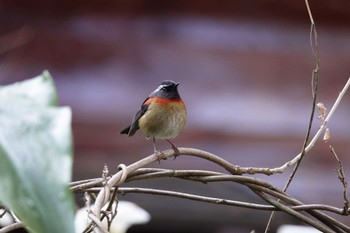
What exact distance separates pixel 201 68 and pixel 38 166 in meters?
3.65

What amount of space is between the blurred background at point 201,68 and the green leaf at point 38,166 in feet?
10.7

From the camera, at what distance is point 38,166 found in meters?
0.52

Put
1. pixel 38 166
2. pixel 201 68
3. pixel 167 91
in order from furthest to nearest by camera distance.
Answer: pixel 201 68 → pixel 167 91 → pixel 38 166

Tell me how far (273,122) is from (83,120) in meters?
1.11

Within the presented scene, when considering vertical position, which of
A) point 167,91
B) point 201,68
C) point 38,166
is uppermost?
point 201,68

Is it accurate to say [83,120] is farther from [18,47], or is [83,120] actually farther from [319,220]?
[319,220]

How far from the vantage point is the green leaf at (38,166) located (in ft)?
1.68

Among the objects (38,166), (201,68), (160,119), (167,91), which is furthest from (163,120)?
(201,68)

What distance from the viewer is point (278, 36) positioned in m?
4.23

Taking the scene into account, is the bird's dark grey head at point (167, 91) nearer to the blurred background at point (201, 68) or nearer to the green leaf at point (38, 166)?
the green leaf at point (38, 166)

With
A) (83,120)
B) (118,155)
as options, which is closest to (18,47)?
(83,120)

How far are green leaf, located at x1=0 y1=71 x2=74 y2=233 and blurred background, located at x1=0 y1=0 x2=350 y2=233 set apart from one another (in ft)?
Answer: 10.7

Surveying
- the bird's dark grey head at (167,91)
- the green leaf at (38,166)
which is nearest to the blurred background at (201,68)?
the bird's dark grey head at (167,91)

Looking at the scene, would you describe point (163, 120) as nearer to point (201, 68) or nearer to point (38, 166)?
point (38, 166)
